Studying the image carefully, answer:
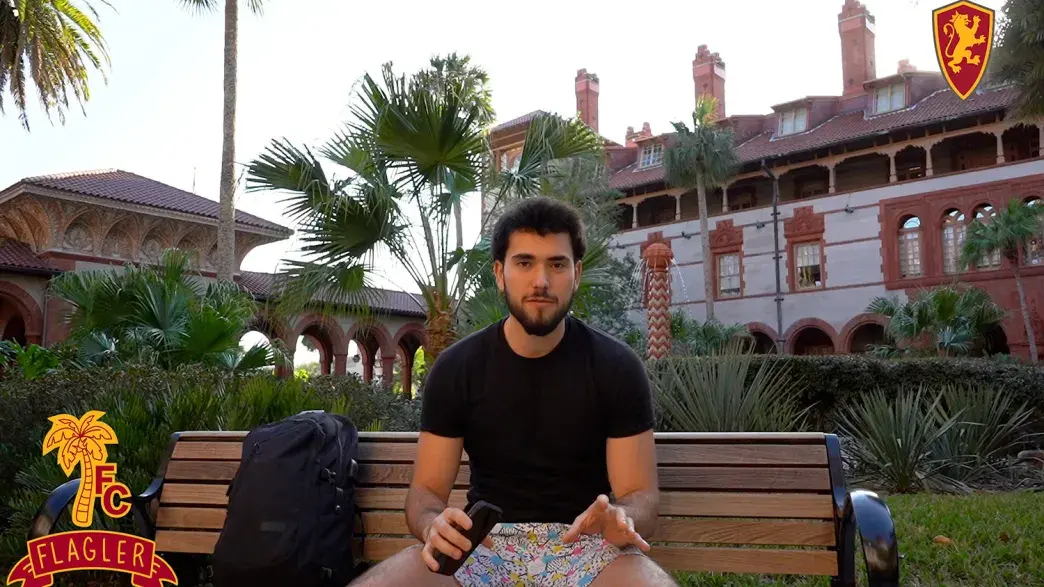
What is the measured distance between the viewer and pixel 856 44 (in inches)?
1299

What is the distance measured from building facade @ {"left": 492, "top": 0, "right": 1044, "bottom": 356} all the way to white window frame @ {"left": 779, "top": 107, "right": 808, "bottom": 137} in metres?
0.07

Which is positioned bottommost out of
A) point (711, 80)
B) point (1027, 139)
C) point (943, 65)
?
point (943, 65)

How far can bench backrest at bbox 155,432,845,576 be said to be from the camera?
2.62 m

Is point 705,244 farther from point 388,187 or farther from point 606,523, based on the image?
point 606,523

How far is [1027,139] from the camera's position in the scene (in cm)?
2742

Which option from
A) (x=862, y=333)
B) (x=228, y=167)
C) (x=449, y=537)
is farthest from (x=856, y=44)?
(x=449, y=537)

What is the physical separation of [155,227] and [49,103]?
516cm

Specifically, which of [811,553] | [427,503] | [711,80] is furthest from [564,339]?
[711,80]

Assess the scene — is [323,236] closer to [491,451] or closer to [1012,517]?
[491,451]

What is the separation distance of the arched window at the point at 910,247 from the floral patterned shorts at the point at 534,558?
29278 mm

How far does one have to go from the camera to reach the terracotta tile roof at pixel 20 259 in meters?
18.8

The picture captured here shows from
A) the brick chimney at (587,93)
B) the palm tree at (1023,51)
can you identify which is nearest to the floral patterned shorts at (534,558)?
the palm tree at (1023,51)

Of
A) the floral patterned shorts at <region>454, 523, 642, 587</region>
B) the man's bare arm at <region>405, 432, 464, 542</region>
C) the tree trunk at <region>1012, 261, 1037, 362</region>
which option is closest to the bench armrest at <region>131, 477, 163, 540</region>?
the man's bare arm at <region>405, 432, 464, 542</region>

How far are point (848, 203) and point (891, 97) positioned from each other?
4.60 meters
